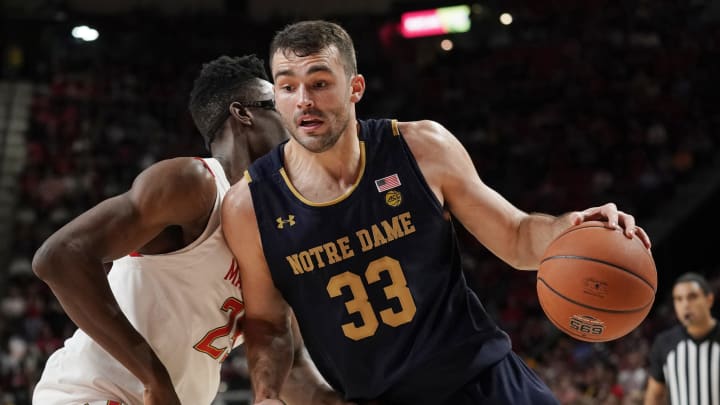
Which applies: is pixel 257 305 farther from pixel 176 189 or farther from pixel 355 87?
pixel 355 87

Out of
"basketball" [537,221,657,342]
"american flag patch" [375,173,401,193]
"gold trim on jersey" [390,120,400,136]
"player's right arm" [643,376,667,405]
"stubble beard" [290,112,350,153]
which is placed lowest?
"player's right arm" [643,376,667,405]

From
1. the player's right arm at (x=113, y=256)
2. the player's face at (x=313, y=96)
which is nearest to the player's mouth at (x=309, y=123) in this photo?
the player's face at (x=313, y=96)

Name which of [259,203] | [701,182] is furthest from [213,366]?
[701,182]

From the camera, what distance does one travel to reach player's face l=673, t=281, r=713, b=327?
19.9ft

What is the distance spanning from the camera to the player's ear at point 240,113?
11.5ft

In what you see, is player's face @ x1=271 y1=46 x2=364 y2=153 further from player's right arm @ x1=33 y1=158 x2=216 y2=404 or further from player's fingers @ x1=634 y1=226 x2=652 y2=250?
player's fingers @ x1=634 y1=226 x2=652 y2=250

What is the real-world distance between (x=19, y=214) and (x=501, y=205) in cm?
1158

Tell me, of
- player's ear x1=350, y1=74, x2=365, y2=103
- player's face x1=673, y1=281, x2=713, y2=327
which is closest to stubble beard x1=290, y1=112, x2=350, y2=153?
player's ear x1=350, y1=74, x2=365, y2=103

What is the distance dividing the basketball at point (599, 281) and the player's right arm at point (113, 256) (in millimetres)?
1206

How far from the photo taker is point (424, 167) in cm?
297

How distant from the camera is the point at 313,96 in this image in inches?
113

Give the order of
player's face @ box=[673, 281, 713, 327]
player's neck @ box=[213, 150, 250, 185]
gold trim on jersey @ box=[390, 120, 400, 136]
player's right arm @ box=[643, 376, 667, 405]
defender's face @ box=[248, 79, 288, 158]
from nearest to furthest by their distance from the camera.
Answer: gold trim on jersey @ box=[390, 120, 400, 136], player's neck @ box=[213, 150, 250, 185], defender's face @ box=[248, 79, 288, 158], player's face @ box=[673, 281, 713, 327], player's right arm @ box=[643, 376, 667, 405]

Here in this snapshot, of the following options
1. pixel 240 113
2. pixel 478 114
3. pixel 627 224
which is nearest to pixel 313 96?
pixel 240 113

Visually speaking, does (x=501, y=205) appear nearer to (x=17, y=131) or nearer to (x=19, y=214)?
(x=19, y=214)
